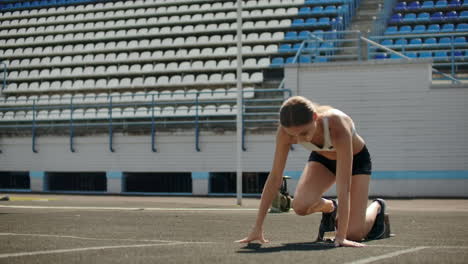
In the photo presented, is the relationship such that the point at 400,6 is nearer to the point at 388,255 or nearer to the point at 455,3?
the point at 455,3

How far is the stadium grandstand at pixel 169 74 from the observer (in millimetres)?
19719

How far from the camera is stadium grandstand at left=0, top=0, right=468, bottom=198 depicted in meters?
19.7

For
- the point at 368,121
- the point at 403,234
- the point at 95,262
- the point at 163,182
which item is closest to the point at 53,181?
the point at 163,182

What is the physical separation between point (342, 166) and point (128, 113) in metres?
17.7

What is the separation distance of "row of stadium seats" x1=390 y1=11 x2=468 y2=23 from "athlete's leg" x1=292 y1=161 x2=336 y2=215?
20130 millimetres

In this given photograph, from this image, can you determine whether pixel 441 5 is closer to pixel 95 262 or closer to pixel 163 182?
pixel 163 182

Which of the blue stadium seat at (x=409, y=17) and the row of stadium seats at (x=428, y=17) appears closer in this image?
the row of stadium seats at (x=428, y=17)

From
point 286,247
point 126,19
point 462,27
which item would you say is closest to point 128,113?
point 126,19

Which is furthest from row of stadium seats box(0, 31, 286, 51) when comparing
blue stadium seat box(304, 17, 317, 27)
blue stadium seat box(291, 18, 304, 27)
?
blue stadium seat box(291, 18, 304, 27)

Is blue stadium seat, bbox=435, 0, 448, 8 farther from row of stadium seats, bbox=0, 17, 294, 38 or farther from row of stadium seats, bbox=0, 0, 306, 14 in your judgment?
row of stadium seats, bbox=0, 0, 306, 14

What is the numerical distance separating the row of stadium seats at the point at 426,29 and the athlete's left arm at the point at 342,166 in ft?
62.0

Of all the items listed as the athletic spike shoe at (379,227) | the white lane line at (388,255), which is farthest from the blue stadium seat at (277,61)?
the white lane line at (388,255)

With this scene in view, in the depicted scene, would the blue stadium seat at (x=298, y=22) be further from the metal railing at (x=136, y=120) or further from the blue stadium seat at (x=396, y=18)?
the metal railing at (x=136, y=120)

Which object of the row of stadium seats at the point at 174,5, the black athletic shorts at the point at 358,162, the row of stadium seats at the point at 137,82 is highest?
the row of stadium seats at the point at 174,5
